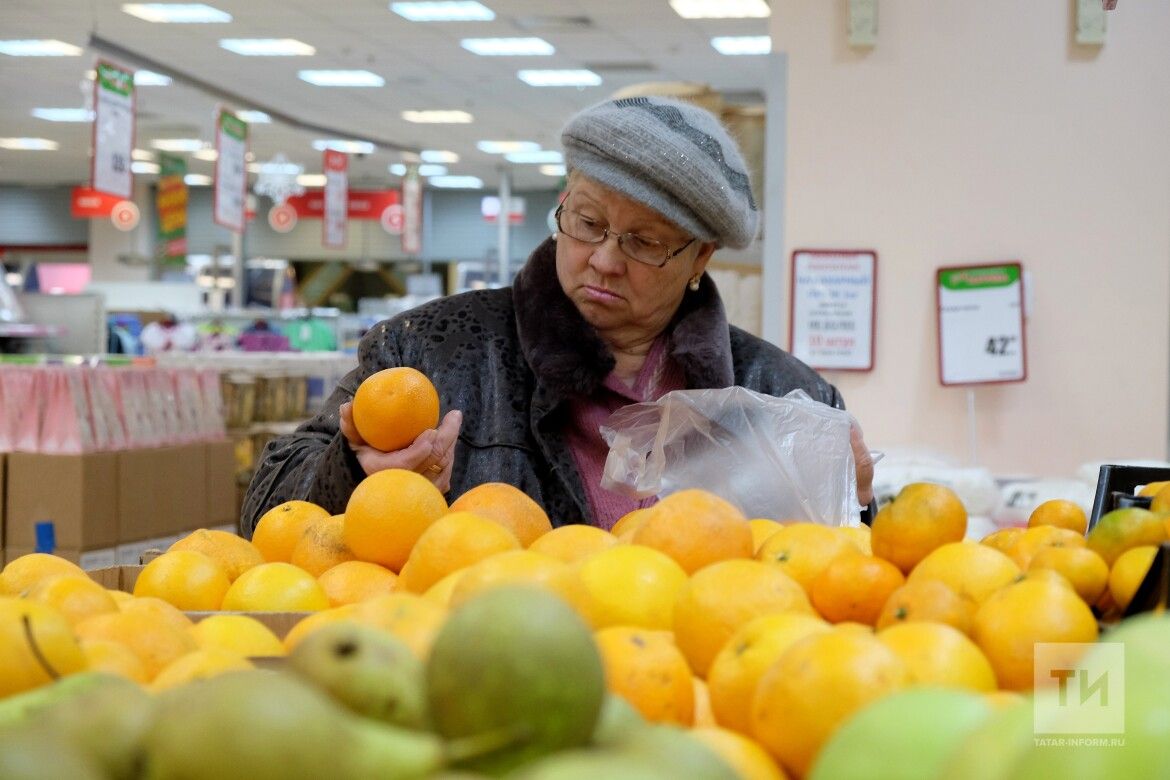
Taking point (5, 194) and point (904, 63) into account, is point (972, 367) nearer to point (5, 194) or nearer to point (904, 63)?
point (904, 63)

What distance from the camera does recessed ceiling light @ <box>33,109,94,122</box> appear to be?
53.4 feet

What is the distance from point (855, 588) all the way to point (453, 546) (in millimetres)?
404

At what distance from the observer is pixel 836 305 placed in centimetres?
419

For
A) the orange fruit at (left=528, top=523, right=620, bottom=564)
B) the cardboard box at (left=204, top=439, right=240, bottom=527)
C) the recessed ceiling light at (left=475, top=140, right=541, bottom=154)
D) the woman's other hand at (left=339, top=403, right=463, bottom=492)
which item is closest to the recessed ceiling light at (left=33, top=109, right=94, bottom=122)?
the recessed ceiling light at (left=475, top=140, right=541, bottom=154)

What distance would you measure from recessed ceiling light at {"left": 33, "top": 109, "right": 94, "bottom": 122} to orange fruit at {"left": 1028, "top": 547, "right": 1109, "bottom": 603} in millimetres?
16886

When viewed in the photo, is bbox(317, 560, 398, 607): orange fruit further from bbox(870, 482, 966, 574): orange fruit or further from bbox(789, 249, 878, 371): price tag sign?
bbox(789, 249, 878, 371): price tag sign

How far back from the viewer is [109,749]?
0.69 m

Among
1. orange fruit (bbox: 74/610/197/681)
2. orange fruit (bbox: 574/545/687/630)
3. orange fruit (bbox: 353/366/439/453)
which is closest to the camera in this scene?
orange fruit (bbox: 74/610/197/681)

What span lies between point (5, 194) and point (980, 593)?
84.8 feet

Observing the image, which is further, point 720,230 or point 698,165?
point 720,230

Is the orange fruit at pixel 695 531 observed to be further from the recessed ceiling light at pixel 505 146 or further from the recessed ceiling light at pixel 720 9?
the recessed ceiling light at pixel 505 146

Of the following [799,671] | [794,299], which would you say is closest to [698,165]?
[799,671]

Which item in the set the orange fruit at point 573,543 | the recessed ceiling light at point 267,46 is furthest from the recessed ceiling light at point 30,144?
the orange fruit at point 573,543

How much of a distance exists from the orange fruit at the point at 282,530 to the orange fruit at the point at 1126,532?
104 cm
